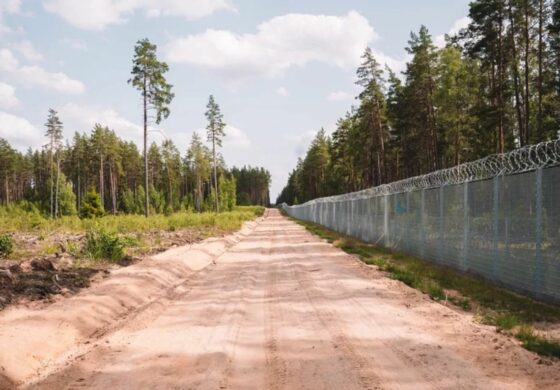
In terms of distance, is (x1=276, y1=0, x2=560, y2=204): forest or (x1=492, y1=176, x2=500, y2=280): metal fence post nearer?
(x1=492, y1=176, x2=500, y2=280): metal fence post

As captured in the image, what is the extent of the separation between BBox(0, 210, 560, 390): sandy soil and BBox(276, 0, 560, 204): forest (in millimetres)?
18823

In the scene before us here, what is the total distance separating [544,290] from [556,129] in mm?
23888

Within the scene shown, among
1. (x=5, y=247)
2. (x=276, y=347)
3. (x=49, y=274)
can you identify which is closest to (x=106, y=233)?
(x=5, y=247)

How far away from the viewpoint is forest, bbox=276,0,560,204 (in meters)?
26.9

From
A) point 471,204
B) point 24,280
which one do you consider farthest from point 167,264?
point 471,204

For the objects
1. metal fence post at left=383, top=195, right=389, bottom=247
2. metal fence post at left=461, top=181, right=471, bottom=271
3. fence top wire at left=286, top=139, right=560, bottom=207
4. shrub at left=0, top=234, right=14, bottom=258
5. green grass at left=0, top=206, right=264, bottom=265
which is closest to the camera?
fence top wire at left=286, top=139, right=560, bottom=207

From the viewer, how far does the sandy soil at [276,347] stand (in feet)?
16.0

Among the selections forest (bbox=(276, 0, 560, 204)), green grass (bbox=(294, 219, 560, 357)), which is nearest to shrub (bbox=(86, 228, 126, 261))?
green grass (bbox=(294, 219, 560, 357))

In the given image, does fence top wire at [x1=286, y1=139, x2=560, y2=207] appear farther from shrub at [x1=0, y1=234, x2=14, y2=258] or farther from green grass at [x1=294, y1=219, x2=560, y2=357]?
shrub at [x1=0, y1=234, x2=14, y2=258]

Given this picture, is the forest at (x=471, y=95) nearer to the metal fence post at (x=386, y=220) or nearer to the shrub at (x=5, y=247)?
the metal fence post at (x=386, y=220)

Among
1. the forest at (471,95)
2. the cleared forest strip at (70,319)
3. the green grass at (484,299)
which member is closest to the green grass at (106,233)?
the cleared forest strip at (70,319)

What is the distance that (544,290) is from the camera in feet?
27.9

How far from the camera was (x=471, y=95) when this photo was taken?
129 ft

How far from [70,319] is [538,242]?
7.71 metres
